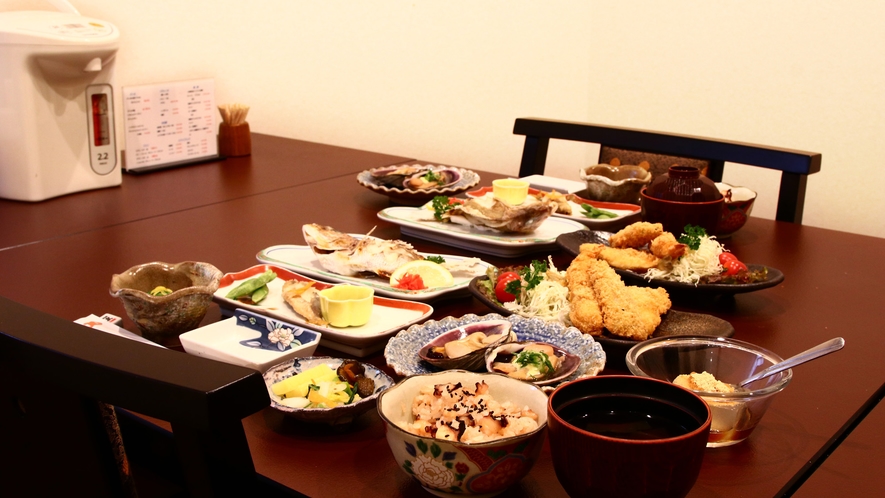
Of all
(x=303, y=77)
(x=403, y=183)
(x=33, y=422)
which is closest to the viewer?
(x=33, y=422)

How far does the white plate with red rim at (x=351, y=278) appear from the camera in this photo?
1244 mm

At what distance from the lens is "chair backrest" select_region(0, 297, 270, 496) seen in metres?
0.60

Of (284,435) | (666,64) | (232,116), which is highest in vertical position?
(666,64)

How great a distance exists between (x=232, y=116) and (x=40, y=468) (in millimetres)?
1835

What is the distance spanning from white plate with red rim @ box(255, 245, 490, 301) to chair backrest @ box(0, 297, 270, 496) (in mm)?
586

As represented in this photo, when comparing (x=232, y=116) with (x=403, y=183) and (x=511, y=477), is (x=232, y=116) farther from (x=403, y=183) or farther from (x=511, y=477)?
(x=511, y=477)

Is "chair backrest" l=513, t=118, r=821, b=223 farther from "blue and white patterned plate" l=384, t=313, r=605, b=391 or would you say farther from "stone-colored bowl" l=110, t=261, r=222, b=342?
"stone-colored bowl" l=110, t=261, r=222, b=342

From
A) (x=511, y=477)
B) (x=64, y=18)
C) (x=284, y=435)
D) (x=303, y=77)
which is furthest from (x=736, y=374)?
(x=303, y=77)

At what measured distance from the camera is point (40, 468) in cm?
76

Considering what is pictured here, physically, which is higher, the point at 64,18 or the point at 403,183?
the point at 64,18

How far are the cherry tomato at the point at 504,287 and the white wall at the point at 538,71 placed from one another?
1779 millimetres

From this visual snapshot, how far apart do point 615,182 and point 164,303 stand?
1122 mm

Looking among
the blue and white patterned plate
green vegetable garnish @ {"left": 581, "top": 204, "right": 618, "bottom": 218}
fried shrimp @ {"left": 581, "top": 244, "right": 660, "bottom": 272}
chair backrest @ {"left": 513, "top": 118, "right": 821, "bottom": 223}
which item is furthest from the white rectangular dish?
chair backrest @ {"left": 513, "top": 118, "right": 821, "bottom": 223}

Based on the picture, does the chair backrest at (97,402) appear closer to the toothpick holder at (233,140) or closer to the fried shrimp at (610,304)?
the fried shrimp at (610,304)
